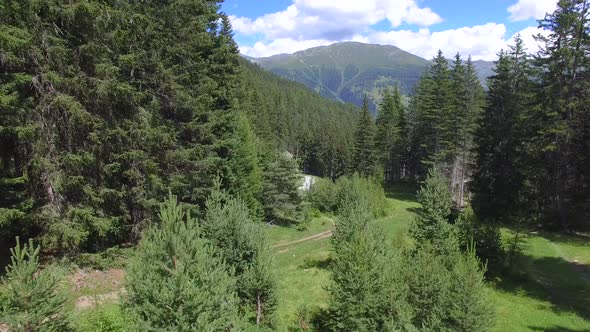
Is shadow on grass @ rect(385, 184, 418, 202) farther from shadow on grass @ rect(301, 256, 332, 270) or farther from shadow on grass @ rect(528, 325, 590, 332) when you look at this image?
shadow on grass @ rect(528, 325, 590, 332)

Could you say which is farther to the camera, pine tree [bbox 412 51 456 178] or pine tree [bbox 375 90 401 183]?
pine tree [bbox 375 90 401 183]

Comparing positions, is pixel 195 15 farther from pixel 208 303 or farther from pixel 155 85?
pixel 208 303

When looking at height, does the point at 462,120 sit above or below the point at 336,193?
above

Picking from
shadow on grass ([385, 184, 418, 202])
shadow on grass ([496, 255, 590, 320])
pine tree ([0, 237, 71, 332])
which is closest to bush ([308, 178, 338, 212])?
shadow on grass ([385, 184, 418, 202])

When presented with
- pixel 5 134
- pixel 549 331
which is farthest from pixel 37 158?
pixel 549 331

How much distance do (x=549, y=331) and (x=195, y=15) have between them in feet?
80.6

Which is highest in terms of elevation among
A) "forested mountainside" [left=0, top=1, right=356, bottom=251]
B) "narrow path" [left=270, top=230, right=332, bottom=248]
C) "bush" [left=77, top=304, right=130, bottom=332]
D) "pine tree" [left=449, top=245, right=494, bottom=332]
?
"forested mountainside" [left=0, top=1, right=356, bottom=251]

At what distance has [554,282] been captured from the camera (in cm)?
2192

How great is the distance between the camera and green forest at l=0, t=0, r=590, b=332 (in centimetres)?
1037

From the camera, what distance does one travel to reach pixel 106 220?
645 inches

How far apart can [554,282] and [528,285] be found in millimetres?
1608

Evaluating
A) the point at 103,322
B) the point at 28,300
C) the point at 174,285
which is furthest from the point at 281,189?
the point at 28,300

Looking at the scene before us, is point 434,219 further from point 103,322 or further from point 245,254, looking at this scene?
point 103,322

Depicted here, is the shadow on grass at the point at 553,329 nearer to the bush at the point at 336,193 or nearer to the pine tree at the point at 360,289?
the pine tree at the point at 360,289
